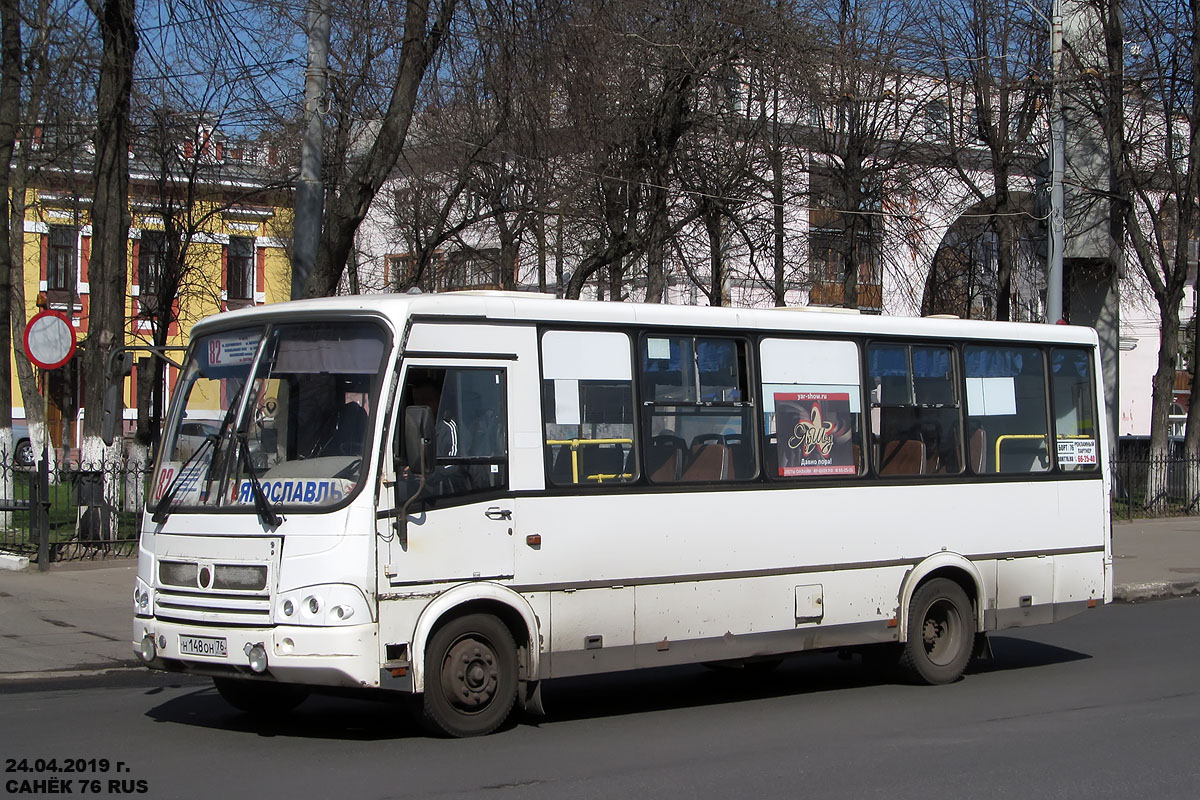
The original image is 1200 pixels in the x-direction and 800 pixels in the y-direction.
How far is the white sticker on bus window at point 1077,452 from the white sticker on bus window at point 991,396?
66cm

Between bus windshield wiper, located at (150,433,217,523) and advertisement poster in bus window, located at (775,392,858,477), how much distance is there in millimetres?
4178

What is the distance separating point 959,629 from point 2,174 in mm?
14892

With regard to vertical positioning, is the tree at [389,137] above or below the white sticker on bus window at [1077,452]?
above

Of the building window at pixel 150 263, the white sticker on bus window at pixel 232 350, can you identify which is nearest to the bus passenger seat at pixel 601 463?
the white sticker on bus window at pixel 232 350

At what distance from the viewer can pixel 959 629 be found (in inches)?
444

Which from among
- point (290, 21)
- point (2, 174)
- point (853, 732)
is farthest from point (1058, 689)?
point (2, 174)

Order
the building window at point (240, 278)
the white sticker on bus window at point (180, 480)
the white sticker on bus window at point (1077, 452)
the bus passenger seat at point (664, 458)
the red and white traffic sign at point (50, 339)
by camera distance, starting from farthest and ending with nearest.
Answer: the building window at point (240, 278)
the red and white traffic sign at point (50, 339)
the white sticker on bus window at point (1077, 452)
the bus passenger seat at point (664, 458)
the white sticker on bus window at point (180, 480)

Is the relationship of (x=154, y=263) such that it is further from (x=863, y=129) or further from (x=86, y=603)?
(x=86, y=603)

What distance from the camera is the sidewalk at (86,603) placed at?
11.8 m

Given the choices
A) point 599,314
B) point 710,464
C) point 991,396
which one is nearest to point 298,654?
point 599,314

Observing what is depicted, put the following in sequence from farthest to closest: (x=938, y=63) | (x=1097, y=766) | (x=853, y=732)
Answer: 1. (x=938, y=63)
2. (x=853, y=732)
3. (x=1097, y=766)

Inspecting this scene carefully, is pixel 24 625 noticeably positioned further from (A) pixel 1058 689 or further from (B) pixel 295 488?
(A) pixel 1058 689

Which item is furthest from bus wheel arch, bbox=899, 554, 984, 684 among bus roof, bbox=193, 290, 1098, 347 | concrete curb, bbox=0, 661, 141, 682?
concrete curb, bbox=0, 661, 141, 682

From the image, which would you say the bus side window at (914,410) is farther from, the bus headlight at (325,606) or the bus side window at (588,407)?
the bus headlight at (325,606)
